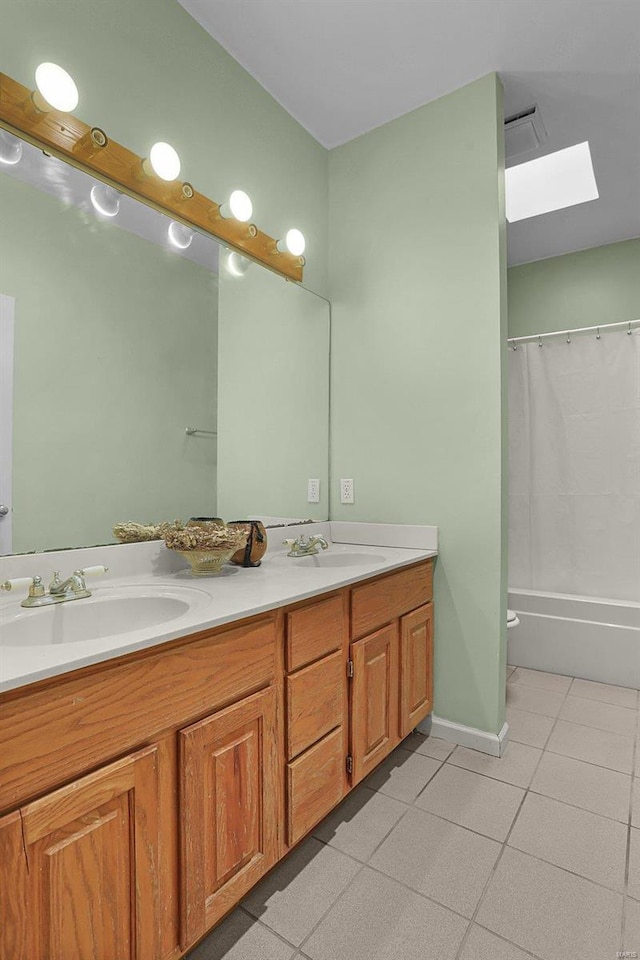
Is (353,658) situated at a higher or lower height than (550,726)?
higher

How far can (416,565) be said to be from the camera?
6.52 feet

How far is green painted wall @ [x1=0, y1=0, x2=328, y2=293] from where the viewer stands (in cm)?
137

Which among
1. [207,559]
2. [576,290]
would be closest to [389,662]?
[207,559]

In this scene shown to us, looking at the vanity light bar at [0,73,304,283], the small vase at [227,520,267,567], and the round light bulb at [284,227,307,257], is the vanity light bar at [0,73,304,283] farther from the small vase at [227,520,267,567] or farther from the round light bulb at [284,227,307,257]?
the small vase at [227,520,267,567]

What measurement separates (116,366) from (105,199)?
1.58ft

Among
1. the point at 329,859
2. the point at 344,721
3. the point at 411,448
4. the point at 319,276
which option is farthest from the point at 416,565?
the point at 319,276

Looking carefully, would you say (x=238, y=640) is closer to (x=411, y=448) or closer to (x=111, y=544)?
(x=111, y=544)

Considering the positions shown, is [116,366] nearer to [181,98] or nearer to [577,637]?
[181,98]

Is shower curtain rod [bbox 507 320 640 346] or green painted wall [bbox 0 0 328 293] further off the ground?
green painted wall [bbox 0 0 328 293]

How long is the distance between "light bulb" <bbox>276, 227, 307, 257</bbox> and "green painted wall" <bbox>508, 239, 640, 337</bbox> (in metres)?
1.98

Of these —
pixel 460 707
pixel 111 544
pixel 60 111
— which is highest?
pixel 60 111

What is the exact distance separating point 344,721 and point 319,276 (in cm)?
199

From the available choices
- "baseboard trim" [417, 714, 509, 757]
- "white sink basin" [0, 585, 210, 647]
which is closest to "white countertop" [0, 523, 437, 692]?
"white sink basin" [0, 585, 210, 647]

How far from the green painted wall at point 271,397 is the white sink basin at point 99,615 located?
0.62m
